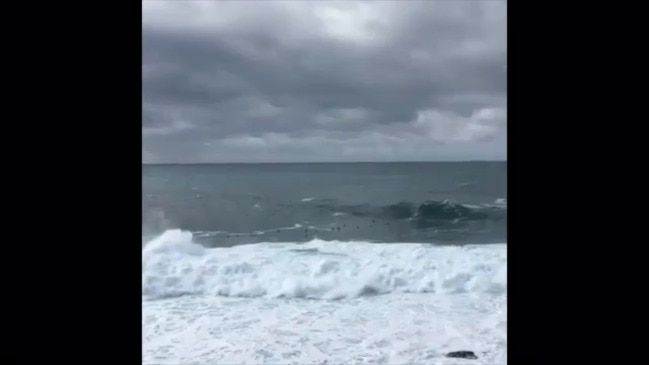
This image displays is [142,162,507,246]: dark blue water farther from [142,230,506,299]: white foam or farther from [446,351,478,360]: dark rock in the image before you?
[446,351,478,360]: dark rock

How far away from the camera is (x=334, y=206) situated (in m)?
22.0

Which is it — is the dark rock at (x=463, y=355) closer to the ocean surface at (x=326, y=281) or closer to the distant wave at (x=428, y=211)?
the ocean surface at (x=326, y=281)

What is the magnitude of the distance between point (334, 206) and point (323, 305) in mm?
13528

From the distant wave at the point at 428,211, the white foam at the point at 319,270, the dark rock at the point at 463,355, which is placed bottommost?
the dark rock at the point at 463,355

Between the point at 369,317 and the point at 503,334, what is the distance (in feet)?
6.64

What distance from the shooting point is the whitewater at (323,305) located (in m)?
6.32

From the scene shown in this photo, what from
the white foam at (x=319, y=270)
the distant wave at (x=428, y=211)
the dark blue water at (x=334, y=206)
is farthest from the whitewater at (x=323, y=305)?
the distant wave at (x=428, y=211)

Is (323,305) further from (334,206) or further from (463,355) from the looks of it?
(334,206)

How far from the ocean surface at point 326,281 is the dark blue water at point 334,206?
0.12 metres

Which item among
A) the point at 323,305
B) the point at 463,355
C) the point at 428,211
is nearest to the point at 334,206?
the point at 428,211
